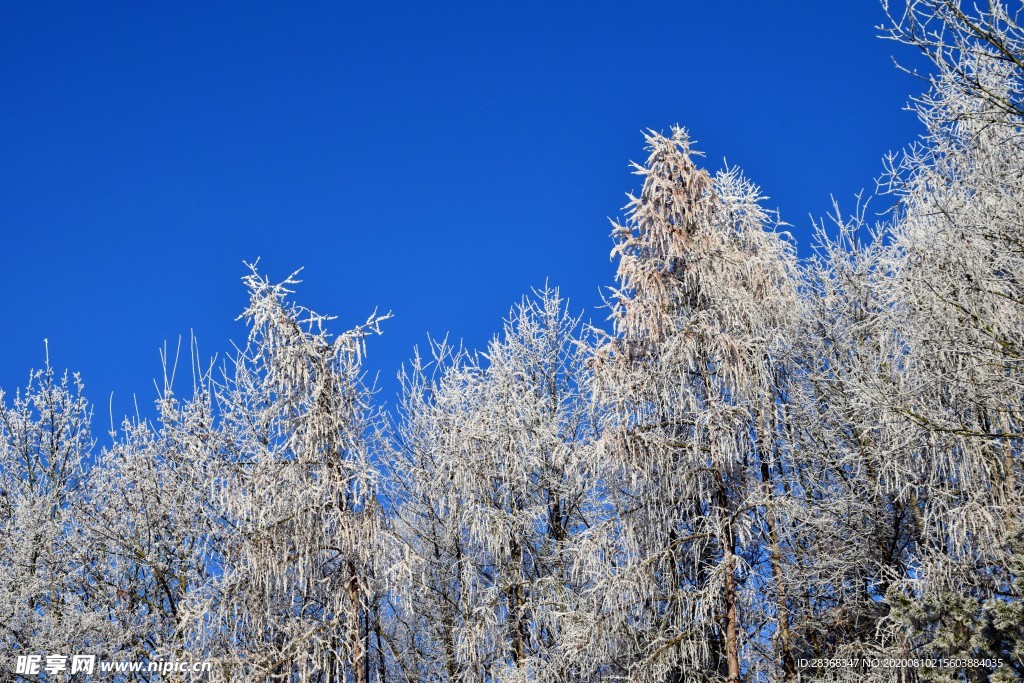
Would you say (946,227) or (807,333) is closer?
(946,227)

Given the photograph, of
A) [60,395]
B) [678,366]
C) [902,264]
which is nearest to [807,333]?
[902,264]

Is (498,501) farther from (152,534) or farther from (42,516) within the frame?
(42,516)

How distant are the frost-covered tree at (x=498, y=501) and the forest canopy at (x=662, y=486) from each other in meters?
0.07

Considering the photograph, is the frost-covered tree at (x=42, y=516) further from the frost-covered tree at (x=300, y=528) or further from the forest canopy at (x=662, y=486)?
the frost-covered tree at (x=300, y=528)

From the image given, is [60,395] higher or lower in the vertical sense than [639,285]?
higher

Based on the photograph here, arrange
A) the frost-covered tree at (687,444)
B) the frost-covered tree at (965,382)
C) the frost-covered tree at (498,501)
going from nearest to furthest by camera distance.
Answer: the frost-covered tree at (965,382) < the frost-covered tree at (687,444) < the frost-covered tree at (498,501)

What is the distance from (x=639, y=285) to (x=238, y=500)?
5310 millimetres

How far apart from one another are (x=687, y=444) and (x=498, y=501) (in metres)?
4.74

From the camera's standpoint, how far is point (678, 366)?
474 inches

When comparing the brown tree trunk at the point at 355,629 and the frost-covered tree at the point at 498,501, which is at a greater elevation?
the frost-covered tree at the point at 498,501

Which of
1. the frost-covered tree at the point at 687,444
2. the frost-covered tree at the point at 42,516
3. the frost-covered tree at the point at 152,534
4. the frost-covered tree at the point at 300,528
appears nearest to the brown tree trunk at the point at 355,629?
the frost-covered tree at the point at 300,528

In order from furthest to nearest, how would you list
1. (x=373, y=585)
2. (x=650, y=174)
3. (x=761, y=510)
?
(x=650, y=174)
(x=761, y=510)
(x=373, y=585)

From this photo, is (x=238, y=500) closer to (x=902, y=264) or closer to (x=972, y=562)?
(x=972, y=562)

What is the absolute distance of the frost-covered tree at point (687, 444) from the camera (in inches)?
452
